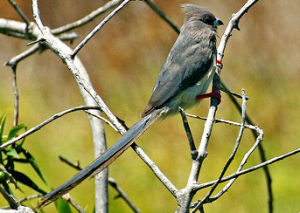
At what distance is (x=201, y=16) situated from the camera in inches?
166

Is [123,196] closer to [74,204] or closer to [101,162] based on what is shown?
[74,204]

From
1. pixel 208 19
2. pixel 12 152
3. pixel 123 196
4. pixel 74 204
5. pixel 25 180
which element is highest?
pixel 208 19

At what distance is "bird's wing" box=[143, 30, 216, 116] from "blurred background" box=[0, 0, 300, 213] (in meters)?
2.95

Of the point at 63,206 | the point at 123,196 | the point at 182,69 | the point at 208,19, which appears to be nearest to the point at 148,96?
the point at 208,19

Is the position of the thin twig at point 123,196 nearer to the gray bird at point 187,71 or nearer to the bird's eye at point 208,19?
the gray bird at point 187,71

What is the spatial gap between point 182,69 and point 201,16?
540 millimetres

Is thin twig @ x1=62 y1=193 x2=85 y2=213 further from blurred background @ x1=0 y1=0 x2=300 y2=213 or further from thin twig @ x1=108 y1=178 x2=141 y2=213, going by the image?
blurred background @ x1=0 y1=0 x2=300 y2=213

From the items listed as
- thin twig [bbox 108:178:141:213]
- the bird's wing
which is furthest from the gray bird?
thin twig [bbox 108:178:141:213]

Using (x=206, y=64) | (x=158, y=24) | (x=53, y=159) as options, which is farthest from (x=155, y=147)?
(x=206, y=64)

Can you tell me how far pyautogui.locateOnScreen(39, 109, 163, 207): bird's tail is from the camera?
7.25ft

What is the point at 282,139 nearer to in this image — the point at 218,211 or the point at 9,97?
the point at 218,211

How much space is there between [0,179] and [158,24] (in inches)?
307

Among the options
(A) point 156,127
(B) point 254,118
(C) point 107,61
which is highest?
(C) point 107,61

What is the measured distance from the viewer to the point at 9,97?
30.1 feet
